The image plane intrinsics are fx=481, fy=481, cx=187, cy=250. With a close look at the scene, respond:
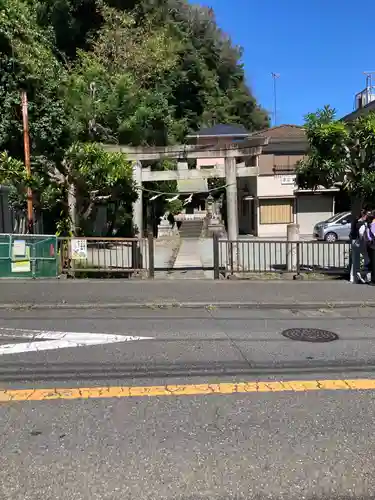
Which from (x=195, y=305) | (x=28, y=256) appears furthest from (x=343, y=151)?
(x=28, y=256)

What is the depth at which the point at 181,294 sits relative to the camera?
373 inches

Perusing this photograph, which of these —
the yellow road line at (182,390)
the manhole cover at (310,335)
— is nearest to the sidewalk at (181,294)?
the manhole cover at (310,335)

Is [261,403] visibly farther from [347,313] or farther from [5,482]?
[347,313]

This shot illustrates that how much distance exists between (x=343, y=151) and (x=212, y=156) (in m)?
4.79

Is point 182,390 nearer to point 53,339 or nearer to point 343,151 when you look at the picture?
point 53,339

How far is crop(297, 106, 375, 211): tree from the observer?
11258mm

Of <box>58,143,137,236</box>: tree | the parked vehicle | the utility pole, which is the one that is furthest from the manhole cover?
the parked vehicle

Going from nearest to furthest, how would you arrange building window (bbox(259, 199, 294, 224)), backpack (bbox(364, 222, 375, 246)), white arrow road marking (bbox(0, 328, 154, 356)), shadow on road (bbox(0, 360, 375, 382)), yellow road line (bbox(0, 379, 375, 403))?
yellow road line (bbox(0, 379, 375, 403)) < shadow on road (bbox(0, 360, 375, 382)) < white arrow road marking (bbox(0, 328, 154, 356)) < backpack (bbox(364, 222, 375, 246)) < building window (bbox(259, 199, 294, 224))

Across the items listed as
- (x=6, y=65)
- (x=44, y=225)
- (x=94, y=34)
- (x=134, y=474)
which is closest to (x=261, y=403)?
(x=134, y=474)

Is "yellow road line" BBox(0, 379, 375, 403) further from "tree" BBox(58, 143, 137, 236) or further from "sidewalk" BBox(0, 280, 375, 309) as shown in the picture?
"tree" BBox(58, 143, 137, 236)

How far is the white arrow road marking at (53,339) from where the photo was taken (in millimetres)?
5895

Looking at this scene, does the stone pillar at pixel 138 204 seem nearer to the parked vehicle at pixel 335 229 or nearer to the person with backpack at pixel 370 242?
the person with backpack at pixel 370 242

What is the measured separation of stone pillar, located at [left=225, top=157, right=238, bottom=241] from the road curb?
657 cm

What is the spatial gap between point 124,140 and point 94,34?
1739 cm
